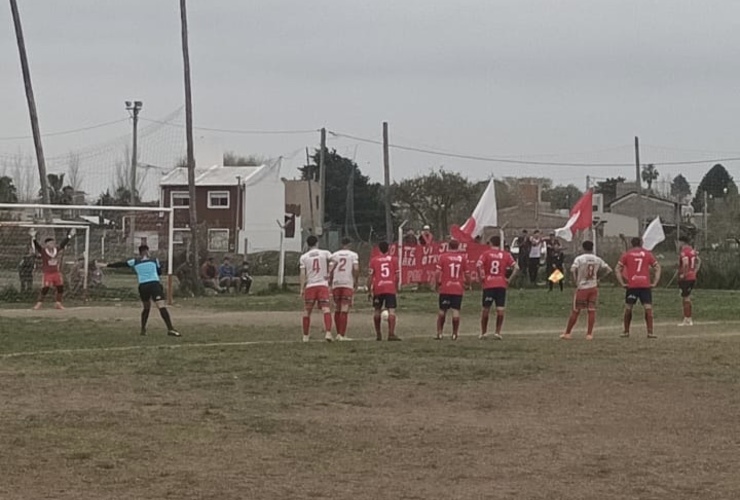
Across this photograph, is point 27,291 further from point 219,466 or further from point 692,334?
point 219,466

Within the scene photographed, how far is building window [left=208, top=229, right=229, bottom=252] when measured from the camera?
6084 centimetres

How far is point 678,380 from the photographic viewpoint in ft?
51.3

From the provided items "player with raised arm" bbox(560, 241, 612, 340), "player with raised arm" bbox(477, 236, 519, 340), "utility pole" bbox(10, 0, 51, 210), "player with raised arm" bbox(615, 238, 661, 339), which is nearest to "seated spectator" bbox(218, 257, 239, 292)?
"utility pole" bbox(10, 0, 51, 210)

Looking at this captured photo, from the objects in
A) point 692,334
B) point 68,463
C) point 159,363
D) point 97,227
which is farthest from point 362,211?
point 68,463

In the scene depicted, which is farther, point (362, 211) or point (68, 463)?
point (362, 211)

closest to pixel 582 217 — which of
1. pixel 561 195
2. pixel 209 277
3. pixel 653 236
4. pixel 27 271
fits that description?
pixel 653 236

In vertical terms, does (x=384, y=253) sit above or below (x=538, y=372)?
above

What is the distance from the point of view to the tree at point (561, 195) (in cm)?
10201

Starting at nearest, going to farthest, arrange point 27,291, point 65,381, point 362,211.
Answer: point 65,381 → point 27,291 → point 362,211

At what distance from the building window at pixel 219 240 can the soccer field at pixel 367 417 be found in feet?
126

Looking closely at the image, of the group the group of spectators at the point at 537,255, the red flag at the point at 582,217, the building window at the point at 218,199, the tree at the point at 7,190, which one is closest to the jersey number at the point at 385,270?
the red flag at the point at 582,217

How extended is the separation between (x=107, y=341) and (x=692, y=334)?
10.3m

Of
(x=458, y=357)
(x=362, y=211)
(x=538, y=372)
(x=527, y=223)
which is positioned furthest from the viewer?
(x=362, y=211)

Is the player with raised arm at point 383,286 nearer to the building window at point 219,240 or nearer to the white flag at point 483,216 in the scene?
the white flag at point 483,216
